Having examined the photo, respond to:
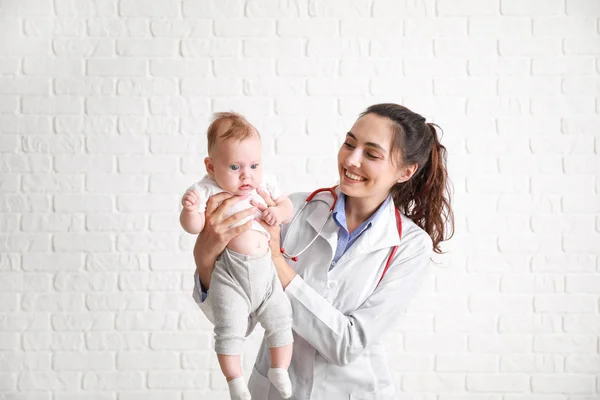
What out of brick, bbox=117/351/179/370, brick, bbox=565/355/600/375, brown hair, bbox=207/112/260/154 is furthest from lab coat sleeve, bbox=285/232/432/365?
brick, bbox=565/355/600/375

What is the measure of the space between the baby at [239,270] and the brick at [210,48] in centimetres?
168

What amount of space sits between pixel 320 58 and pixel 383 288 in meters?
1.79

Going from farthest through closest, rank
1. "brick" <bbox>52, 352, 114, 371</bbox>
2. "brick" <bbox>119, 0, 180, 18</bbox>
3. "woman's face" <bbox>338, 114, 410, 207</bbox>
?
"brick" <bbox>52, 352, 114, 371</bbox> → "brick" <bbox>119, 0, 180, 18</bbox> → "woman's face" <bbox>338, 114, 410, 207</bbox>

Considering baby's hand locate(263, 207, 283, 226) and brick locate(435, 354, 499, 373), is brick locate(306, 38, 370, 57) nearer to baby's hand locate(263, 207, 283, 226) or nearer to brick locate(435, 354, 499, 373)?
brick locate(435, 354, 499, 373)

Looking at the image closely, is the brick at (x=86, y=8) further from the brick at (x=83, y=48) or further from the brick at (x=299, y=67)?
the brick at (x=299, y=67)

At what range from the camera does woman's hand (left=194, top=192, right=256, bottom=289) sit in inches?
75.2

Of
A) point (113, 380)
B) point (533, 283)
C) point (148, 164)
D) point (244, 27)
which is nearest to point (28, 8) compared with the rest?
point (148, 164)

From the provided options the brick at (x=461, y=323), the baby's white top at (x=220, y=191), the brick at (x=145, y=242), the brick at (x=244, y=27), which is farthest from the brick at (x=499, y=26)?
the baby's white top at (x=220, y=191)

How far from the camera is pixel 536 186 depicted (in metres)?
3.65

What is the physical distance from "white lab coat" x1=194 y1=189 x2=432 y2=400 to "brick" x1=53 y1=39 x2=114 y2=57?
1.85 m

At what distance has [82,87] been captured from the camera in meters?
3.60

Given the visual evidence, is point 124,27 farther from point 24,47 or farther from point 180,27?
point 24,47

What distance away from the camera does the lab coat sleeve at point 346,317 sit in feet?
6.61

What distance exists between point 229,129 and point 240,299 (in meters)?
0.46
